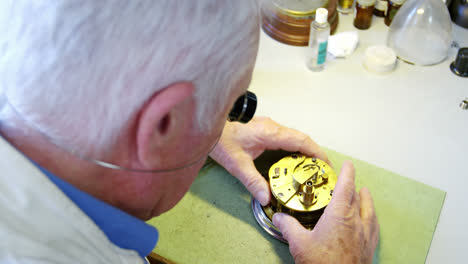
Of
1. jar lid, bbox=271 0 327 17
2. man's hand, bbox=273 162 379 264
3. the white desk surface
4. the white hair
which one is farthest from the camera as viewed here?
jar lid, bbox=271 0 327 17

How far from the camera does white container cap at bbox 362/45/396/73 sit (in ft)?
4.34

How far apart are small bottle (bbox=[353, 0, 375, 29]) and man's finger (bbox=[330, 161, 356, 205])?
2.20ft

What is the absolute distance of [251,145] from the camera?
1094 mm

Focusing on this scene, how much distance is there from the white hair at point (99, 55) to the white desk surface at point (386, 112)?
2.30ft

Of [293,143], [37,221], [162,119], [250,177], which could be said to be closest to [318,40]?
[293,143]

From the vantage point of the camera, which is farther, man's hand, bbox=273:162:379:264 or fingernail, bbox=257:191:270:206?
fingernail, bbox=257:191:270:206

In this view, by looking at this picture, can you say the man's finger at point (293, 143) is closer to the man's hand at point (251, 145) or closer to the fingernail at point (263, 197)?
the man's hand at point (251, 145)

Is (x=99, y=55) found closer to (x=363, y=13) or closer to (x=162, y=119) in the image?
(x=162, y=119)

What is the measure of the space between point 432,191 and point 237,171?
18.6 inches

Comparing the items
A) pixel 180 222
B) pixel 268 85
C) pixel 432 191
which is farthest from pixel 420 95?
pixel 180 222

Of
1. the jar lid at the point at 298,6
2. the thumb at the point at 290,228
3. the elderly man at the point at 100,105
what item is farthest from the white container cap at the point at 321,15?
the elderly man at the point at 100,105

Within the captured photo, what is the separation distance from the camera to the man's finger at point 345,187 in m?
0.95

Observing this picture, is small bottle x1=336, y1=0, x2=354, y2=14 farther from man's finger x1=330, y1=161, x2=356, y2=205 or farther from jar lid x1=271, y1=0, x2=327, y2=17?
man's finger x1=330, y1=161, x2=356, y2=205

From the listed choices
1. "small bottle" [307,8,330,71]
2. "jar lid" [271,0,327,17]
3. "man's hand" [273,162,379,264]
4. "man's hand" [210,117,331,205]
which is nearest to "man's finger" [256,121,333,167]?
"man's hand" [210,117,331,205]
